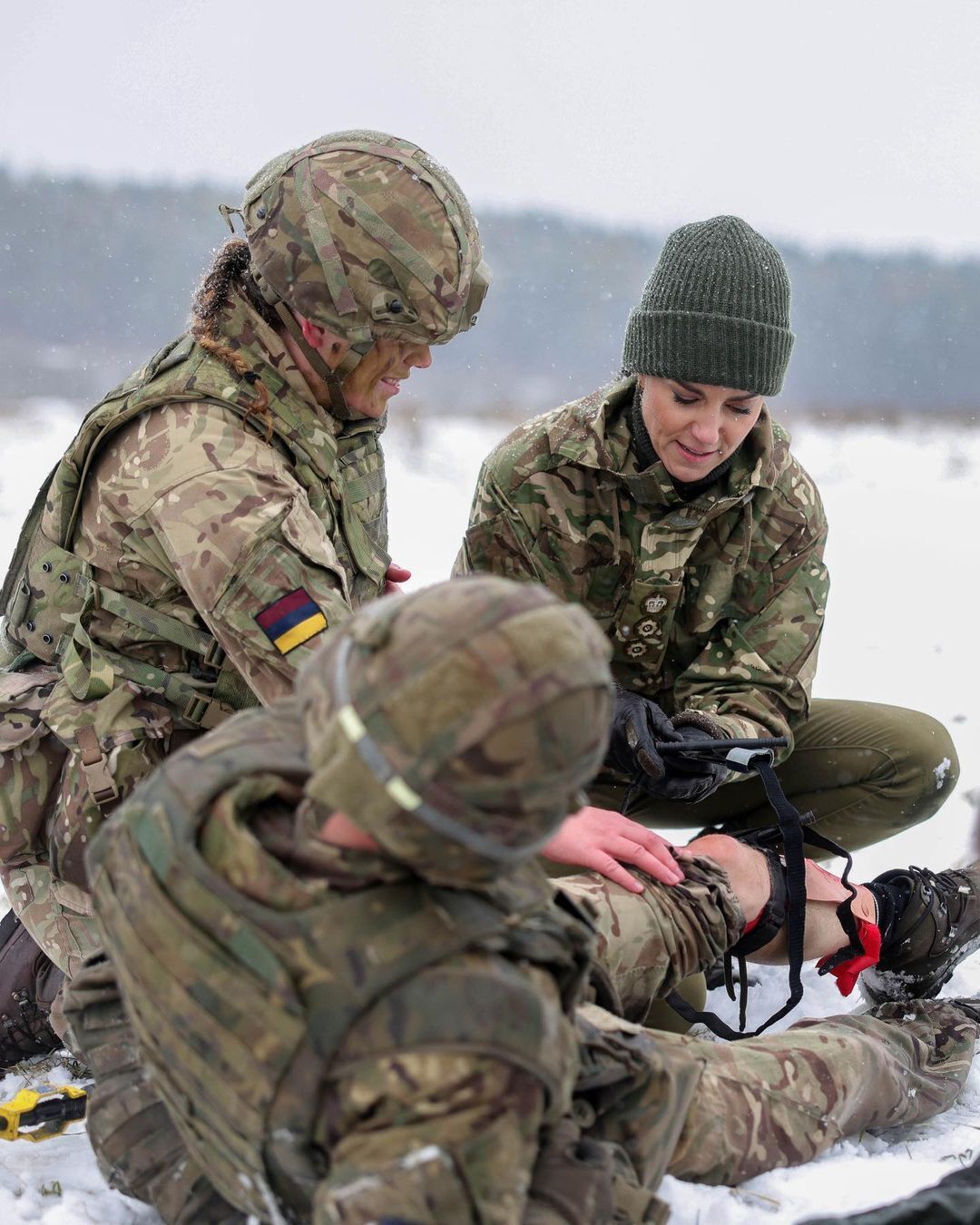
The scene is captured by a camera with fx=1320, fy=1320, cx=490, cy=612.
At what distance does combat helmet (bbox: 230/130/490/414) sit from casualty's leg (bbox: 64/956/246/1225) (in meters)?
1.48

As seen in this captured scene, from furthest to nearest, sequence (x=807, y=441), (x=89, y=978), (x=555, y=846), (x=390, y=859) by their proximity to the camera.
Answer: (x=807, y=441) < (x=555, y=846) < (x=89, y=978) < (x=390, y=859)

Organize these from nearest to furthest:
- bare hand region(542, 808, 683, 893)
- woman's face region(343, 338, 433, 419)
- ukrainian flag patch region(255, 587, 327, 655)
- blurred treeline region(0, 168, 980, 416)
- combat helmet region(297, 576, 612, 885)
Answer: combat helmet region(297, 576, 612, 885), ukrainian flag patch region(255, 587, 327, 655), bare hand region(542, 808, 683, 893), woman's face region(343, 338, 433, 419), blurred treeline region(0, 168, 980, 416)

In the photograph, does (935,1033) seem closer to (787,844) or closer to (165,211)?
(787,844)

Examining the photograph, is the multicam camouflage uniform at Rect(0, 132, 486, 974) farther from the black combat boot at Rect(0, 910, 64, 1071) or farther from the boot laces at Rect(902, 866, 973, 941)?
the boot laces at Rect(902, 866, 973, 941)

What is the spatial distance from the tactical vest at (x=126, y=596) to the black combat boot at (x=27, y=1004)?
77cm

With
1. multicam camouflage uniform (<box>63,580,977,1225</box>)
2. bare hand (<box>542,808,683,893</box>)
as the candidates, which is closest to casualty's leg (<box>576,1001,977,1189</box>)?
multicam camouflage uniform (<box>63,580,977,1225</box>)

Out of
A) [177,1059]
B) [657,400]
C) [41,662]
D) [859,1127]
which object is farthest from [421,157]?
[859,1127]

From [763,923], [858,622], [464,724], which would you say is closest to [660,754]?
[763,923]

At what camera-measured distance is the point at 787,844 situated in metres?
3.12

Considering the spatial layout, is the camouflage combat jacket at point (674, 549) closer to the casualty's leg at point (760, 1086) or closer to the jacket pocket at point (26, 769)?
the casualty's leg at point (760, 1086)

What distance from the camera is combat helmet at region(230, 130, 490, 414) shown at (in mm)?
2885

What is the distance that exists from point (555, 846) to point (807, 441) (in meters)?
11.0

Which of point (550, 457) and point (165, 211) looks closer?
point (550, 457)

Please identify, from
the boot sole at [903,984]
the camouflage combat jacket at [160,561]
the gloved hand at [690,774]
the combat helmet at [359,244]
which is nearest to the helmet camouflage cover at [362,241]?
the combat helmet at [359,244]
